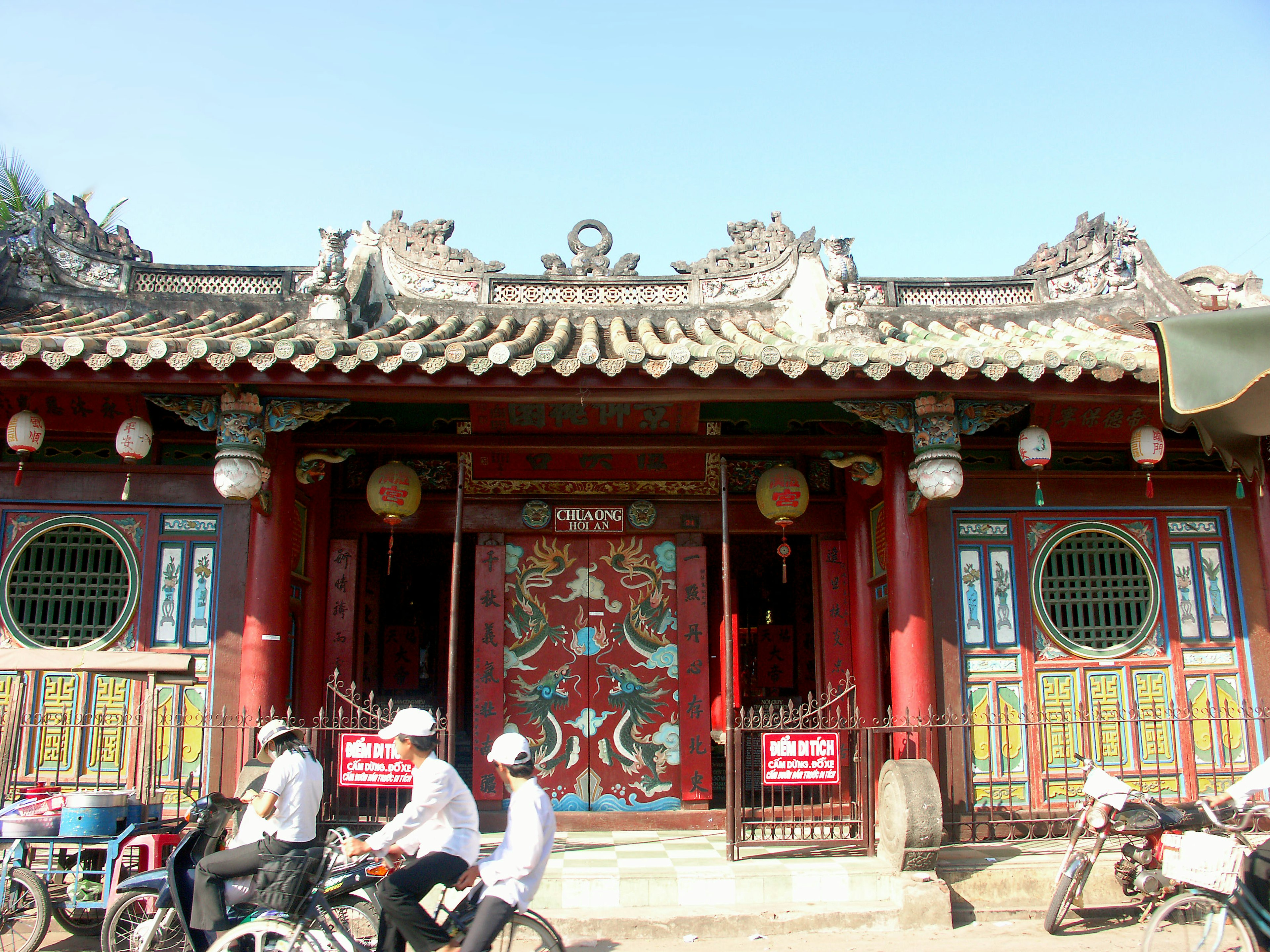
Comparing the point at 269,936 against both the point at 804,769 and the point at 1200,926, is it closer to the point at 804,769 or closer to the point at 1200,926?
the point at 804,769

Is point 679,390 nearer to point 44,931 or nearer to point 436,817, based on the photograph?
point 436,817

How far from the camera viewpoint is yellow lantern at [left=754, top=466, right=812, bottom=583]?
789 cm

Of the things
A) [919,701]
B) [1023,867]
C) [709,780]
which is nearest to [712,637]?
[709,780]

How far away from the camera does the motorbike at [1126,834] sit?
561 cm

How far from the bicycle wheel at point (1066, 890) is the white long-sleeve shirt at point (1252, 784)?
128 cm

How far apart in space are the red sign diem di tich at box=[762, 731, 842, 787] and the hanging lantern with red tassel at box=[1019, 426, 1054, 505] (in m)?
2.58

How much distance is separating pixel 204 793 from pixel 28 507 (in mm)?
2624

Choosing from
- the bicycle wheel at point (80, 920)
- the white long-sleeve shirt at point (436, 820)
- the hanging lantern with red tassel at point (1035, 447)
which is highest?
the hanging lantern with red tassel at point (1035, 447)

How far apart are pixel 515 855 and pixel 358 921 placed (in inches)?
79.1

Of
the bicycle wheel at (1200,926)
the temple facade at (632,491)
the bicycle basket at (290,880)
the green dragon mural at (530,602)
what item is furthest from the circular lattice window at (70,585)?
the bicycle wheel at (1200,926)

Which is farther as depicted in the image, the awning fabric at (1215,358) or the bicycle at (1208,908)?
the bicycle at (1208,908)

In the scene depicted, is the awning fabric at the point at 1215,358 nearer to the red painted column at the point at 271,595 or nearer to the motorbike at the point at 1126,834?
the motorbike at the point at 1126,834

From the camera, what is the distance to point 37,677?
7168 mm

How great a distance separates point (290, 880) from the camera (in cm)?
430
